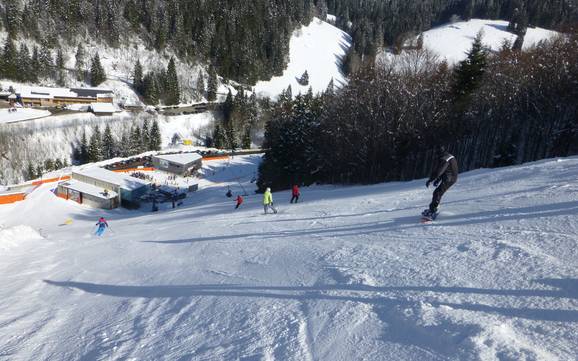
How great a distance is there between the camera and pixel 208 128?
7350 centimetres

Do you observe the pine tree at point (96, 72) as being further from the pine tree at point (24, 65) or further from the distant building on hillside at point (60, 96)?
the pine tree at point (24, 65)

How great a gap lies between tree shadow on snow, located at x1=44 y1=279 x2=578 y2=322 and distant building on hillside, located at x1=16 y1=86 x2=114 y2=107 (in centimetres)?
7291

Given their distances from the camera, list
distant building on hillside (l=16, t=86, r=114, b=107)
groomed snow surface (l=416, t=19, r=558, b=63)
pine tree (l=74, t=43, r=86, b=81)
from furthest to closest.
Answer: groomed snow surface (l=416, t=19, r=558, b=63)
pine tree (l=74, t=43, r=86, b=81)
distant building on hillside (l=16, t=86, r=114, b=107)

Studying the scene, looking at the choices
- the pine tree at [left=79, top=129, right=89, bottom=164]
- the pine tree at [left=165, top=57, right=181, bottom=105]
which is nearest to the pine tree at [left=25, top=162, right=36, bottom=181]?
the pine tree at [left=79, top=129, right=89, bottom=164]

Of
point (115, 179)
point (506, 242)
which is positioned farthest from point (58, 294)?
point (115, 179)

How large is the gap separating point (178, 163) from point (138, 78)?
34.3 m

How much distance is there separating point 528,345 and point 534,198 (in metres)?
6.26

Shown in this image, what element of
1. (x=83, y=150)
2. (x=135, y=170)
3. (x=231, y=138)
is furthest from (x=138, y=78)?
(x=135, y=170)

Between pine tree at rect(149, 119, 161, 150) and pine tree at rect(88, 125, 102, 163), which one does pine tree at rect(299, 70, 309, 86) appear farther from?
pine tree at rect(88, 125, 102, 163)

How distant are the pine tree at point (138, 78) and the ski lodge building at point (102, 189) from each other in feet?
133

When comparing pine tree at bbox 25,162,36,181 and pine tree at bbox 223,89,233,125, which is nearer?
pine tree at bbox 25,162,36,181

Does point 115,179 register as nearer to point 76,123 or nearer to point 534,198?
point 76,123

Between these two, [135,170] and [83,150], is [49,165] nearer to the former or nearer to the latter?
[83,150]

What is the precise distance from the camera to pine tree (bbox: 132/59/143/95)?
75.4 m
